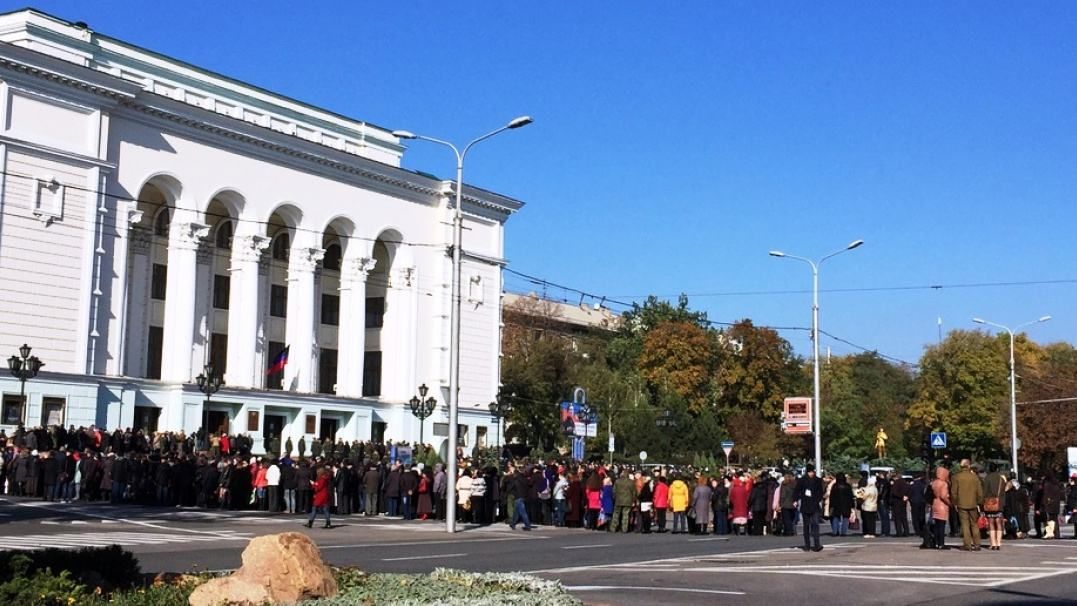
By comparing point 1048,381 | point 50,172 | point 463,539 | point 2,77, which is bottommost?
point 463,539

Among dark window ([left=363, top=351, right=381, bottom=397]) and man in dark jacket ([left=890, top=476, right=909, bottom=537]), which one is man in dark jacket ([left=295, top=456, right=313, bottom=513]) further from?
dark window ([left=363, top=351, right=381, bottom=397])

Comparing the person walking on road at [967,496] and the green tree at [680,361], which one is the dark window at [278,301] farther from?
the person walking on road at [967,496]

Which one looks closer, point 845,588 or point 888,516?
point 845,588

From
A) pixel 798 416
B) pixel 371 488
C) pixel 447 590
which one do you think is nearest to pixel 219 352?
pixel 371 488

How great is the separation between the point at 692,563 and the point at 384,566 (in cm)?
506

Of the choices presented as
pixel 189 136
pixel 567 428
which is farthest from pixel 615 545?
pixel 189 136

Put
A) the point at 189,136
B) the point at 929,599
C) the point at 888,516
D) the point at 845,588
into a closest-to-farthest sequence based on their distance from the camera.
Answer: the point at 929,599
the point at 845,588
the point at 888,516
the point at 189,136

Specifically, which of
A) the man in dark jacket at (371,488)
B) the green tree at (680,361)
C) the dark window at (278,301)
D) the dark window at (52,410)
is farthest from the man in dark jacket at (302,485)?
the green tree at (680,361)

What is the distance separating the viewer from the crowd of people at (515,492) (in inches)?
1198

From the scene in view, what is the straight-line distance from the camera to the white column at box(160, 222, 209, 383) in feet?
183

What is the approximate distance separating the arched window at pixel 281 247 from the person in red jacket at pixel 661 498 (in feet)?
116

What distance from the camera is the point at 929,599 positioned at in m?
14.6

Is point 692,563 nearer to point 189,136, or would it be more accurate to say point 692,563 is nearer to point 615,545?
point 615,545

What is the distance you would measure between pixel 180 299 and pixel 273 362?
23.2 ft
